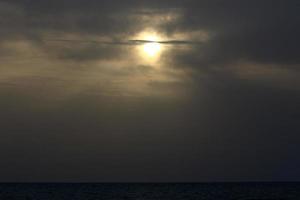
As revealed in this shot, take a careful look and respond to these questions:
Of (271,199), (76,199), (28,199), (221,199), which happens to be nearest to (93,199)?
(76,199)

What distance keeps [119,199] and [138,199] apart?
12.2 feet

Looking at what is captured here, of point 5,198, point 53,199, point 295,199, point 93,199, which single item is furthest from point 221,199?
point 5,198

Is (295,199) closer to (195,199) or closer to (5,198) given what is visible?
(195,199)

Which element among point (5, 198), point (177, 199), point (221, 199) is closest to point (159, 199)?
point (177, 199)

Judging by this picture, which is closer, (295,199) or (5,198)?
(295,199)

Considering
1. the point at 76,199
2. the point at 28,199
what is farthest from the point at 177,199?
the point at 28,199

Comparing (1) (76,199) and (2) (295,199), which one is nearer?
(2) (295,199)

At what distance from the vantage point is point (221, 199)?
393ft

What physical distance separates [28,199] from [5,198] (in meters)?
4.48

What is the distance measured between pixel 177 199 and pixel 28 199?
28.5 meters

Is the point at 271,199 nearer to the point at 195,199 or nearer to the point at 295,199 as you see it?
the point at 295,199

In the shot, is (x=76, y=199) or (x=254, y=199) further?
(x=76, y=199)

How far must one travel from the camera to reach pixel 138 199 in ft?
390

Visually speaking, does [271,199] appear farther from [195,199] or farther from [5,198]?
[5,198]
